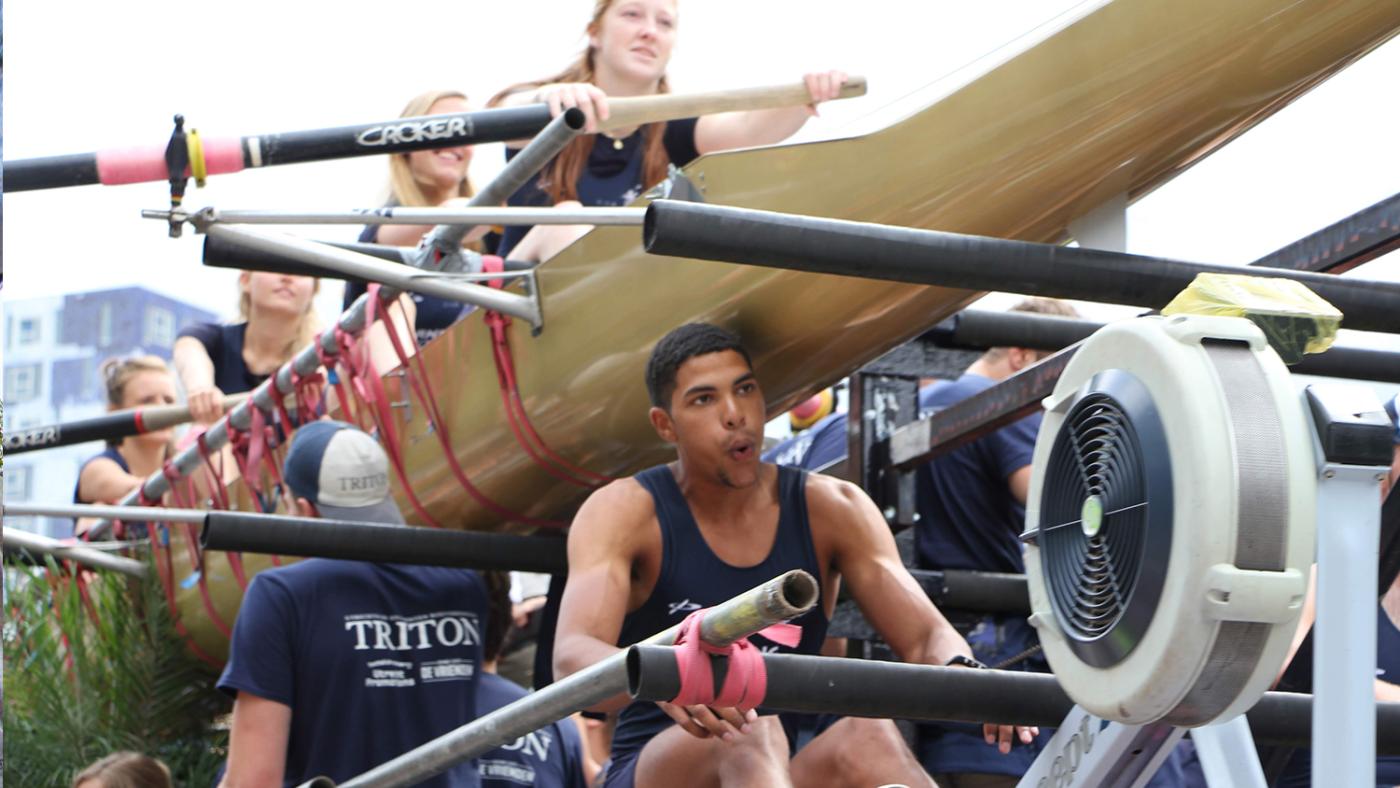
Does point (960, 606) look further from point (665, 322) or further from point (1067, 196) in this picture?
point (1067, 196)

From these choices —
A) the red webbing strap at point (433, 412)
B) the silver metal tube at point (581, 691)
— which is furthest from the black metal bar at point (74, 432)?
the silver metal tube at point (581, 691)

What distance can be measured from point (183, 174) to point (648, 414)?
849 millimetres

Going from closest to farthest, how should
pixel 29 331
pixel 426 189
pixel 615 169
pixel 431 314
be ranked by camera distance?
pixel 615 169 < pixel 431 314 < pixel 426 189 < pixel 29 331

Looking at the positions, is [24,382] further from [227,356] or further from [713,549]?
[713,549]

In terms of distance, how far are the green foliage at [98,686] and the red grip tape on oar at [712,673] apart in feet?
8.76

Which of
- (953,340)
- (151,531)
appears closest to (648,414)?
(953,340)

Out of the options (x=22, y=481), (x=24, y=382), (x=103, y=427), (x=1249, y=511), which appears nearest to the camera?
(x=1249, y=511)

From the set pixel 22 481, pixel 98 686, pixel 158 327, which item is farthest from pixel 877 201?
pixel 158 327

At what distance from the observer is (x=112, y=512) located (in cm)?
339

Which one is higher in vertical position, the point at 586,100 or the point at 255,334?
the point at 586,100

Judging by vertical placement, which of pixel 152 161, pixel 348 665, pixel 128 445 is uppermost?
pixel 152 161

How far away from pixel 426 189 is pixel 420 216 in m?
1.57

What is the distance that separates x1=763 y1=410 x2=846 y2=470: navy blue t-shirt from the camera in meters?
3.56

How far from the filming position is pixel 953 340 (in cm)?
320
